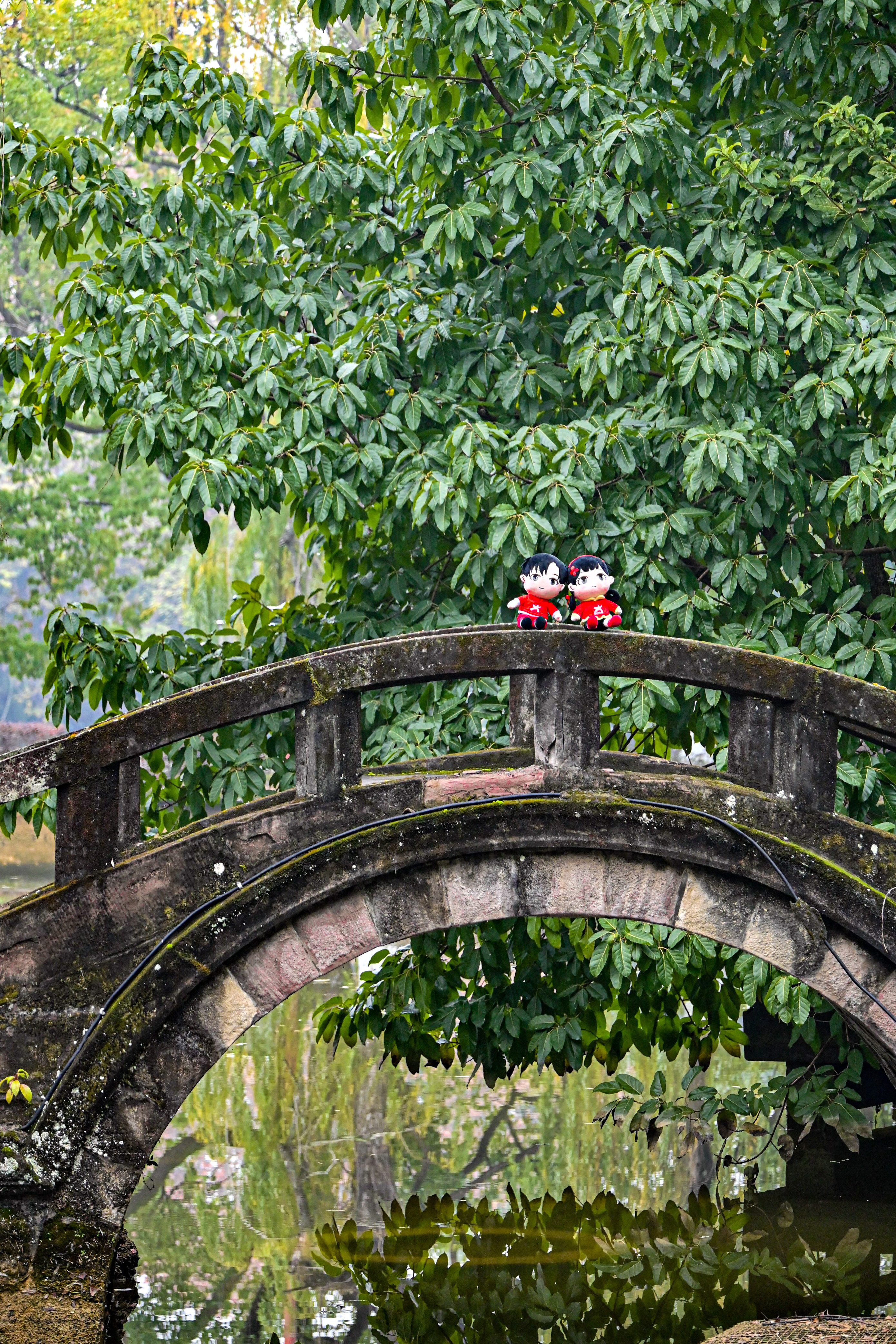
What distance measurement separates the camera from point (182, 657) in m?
9.28

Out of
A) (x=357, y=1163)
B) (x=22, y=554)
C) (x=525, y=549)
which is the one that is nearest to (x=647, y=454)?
(x=525, y=549)

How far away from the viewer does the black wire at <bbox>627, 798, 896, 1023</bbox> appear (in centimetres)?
670

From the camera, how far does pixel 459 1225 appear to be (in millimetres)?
10180

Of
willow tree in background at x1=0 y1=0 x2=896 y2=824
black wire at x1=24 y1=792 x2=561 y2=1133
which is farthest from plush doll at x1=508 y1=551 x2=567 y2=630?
willow tree in background at x1=0 y1=0 x2=896 y2=824

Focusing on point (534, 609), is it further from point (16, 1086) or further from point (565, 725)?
point (16, 1086)

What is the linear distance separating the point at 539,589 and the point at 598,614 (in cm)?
30

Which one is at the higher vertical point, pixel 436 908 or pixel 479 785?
pixel 479 785

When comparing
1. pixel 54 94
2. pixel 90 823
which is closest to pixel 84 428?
pixel 54 94

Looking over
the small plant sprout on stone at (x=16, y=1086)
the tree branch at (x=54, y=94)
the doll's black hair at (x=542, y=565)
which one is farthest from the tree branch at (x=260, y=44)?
the small plant sprout on stone at (x=16, y=1086)

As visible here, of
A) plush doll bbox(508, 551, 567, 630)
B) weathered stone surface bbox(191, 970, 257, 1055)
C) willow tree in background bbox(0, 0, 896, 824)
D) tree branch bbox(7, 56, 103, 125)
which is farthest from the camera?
tree branch bbox(7, 56, 103, 125)

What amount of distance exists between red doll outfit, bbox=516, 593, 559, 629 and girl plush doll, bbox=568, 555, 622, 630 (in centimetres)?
12

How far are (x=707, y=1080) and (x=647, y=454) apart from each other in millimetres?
7918

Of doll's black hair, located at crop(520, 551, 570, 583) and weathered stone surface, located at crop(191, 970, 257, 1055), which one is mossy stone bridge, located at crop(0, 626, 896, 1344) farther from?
doll's black hair, located at crop(520, 551, 570, 583)

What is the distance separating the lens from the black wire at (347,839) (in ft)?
20.3
